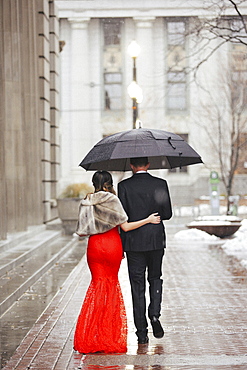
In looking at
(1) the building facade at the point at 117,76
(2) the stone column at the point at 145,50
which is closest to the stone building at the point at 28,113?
(1) the building facade at the point at 117,76

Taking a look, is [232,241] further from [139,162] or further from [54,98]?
[139,162]

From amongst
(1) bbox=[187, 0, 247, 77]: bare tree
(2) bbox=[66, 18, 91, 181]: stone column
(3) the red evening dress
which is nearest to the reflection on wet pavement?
(3) the red evening dress

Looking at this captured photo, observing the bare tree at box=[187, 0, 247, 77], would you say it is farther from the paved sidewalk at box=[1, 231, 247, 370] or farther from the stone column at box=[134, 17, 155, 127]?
the stone column at box=[134, 17, 155, 127]

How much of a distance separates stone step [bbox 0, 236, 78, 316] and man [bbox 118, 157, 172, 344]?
307 centimetres

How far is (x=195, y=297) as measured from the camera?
9.85 meters

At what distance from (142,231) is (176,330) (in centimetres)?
156

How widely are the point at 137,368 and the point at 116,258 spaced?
112 centimetres

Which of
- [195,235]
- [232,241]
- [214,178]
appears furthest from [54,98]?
[232,241]

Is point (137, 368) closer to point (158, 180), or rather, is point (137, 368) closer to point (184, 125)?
point (158, 180)

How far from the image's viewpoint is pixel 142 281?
6844 millimetres

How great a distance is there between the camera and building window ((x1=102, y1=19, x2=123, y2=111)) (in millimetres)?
52125

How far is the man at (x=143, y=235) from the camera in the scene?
6.74 meters

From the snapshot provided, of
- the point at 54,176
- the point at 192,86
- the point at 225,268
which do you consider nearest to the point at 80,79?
the point at 192,86

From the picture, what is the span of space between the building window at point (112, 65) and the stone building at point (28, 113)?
2789cm
